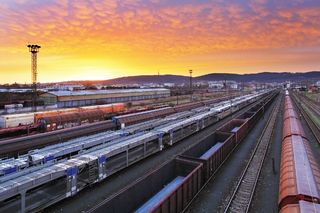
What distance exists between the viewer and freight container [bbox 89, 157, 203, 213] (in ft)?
42.2

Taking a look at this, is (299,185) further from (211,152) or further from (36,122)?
(36,122)

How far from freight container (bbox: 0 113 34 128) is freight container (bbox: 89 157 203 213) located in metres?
32.0

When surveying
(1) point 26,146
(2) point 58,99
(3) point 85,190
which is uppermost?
(2) point 58,99

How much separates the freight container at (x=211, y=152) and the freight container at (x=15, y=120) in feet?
103

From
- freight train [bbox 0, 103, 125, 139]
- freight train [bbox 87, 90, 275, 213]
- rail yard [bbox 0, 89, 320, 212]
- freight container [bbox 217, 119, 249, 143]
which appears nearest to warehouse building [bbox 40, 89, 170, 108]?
freight train [bbox 0, 103, 125, 139]

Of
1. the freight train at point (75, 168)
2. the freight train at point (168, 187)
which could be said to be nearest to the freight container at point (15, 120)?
the freight train at point (75, 168)

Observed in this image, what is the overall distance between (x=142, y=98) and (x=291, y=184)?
79.2 m

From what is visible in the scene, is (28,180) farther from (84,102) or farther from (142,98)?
(142,98)

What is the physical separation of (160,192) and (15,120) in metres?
33.0

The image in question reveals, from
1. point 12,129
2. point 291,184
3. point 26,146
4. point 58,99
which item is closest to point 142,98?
point 58,99

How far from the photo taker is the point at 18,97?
240 feet

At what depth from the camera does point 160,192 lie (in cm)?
1772

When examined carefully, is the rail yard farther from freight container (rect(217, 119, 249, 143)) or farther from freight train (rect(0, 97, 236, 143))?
freight train (rect(0, 97, 236, 143))

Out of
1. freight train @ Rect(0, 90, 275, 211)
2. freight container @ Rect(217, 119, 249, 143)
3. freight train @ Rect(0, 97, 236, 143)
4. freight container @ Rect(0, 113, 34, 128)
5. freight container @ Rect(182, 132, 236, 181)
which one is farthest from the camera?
freight container @ Rect(0, 113, 34, 128)
